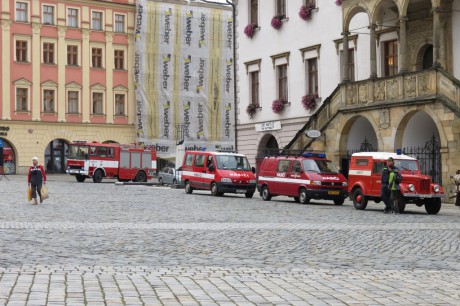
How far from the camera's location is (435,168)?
Answer: 33188 millimetres

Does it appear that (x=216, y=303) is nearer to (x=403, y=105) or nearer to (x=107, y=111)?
(x=403, y=105)

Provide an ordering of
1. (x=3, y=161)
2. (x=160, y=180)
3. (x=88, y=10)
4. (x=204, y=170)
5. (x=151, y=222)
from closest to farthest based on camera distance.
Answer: (x=151, y=222), (x=204, y=170), (x=160, y=180), (x=3, y=161), (x=88, y=10)

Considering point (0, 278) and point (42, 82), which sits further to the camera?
point (42, 82)

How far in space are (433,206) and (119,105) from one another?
49546mm

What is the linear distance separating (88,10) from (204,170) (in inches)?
1470

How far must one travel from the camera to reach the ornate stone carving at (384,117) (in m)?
33.4

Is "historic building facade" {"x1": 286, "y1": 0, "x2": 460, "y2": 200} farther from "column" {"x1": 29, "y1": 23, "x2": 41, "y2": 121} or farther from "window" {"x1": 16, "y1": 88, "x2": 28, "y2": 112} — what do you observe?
"window" {"x1": 16, "y1": 88, "x2": 28, "y2": 112}

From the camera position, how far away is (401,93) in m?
32.6

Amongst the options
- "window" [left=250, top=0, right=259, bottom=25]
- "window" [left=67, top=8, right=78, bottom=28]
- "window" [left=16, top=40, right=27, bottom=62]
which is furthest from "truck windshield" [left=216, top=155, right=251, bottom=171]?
"window" [left=67, top=8, right=78, bottom=28]

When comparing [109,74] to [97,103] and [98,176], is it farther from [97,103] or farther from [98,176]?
[98,176]

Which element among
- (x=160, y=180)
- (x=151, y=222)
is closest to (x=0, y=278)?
(x=151, y=222)

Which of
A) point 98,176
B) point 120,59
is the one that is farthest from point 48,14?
point 98,176

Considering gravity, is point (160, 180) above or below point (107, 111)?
below

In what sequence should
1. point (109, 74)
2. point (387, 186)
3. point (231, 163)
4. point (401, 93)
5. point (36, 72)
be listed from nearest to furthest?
point (387, 186), point (401, 93), point (231, 163), point (36, 72), point (109, 74)
